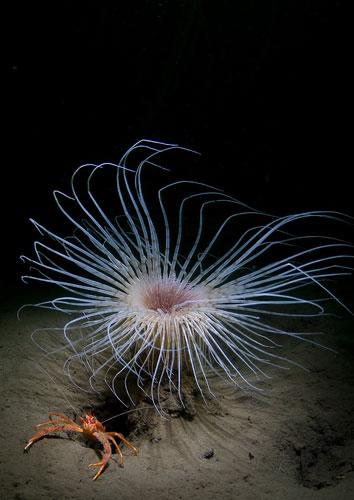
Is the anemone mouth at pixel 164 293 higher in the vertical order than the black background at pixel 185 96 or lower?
lower

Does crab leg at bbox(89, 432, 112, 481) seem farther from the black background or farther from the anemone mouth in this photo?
the black background

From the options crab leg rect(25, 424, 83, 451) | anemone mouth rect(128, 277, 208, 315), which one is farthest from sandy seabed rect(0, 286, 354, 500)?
anemone mouth rect(128, 277, 208, 315)

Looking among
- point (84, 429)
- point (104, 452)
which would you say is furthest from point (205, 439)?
point (84, 429)

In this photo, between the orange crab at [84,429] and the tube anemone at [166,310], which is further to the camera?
the tube anemone at [166,310]

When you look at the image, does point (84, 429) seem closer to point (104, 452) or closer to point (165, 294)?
point (104, 452)

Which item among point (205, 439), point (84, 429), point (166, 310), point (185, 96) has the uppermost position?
point (185, 96)

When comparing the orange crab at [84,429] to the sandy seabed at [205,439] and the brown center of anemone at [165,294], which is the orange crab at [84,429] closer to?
the sandy seabed at [205,439]

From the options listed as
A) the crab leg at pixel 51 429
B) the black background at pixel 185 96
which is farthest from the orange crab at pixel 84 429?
the black background at pixel 185 96
